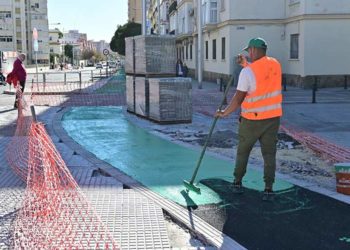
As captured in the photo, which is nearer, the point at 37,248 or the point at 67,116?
the point at 37,248

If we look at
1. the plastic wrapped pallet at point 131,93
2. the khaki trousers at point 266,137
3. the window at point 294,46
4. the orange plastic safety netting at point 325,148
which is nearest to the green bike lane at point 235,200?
the khaki trousers at point 266,137

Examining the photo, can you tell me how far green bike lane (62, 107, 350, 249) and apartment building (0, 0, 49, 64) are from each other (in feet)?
332

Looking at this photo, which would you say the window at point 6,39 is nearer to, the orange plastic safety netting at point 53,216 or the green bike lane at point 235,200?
the green bike lane at point 235,200

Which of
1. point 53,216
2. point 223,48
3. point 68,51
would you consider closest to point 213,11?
point 223,48

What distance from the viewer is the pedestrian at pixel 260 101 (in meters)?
5.79

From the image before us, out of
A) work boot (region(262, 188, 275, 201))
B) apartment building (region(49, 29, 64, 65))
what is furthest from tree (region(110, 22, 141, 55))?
work boot (region(262, 188, 275, 201))

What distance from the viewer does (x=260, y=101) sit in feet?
19.2

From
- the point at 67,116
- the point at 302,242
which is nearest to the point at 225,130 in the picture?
the point at 67,116

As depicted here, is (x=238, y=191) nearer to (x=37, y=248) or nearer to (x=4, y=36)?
(x=37, y=248)

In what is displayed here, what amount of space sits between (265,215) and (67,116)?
10.7 meters

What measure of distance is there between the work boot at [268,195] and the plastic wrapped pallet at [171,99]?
6569mm

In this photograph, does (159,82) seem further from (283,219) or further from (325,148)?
(283,219)

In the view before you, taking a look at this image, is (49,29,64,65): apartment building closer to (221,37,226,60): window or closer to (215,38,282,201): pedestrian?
(221,37,226,60): window

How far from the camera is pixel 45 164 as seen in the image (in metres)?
6.25
